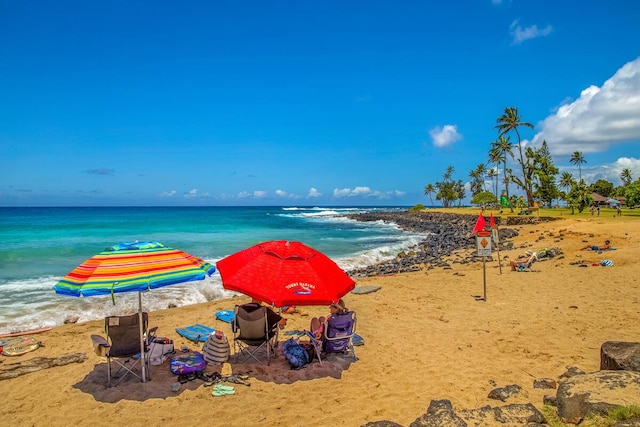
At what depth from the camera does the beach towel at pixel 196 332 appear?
790 cm

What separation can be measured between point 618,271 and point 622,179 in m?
100

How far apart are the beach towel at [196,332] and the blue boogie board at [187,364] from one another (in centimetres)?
140

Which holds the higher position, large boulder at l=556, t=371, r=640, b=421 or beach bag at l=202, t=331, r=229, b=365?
large boulder at l=556, t=371, r=640, b=421

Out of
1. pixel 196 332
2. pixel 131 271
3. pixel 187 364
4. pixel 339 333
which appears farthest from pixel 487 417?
pixel 196 332

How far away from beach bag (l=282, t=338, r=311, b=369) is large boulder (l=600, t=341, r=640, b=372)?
4.41m

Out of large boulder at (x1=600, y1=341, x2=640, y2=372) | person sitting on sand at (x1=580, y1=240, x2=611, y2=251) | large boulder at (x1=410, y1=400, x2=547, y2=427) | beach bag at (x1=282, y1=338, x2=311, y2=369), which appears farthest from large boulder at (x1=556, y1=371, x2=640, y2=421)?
person sitting on sand at (x1=580, y1=240, x2=611, y2=251)

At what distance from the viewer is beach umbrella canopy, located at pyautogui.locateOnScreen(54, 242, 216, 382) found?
4840 mm

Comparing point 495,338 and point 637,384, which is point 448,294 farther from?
point 637,384

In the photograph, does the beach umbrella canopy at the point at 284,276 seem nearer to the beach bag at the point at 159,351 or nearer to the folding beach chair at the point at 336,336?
the folding beach chair at the point at 336,336

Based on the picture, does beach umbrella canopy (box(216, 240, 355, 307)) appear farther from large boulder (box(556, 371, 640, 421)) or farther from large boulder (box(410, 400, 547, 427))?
large boulder (box(556, 371, 640, 421))

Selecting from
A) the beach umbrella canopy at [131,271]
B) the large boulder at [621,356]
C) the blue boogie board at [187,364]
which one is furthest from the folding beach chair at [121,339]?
the large boulder at [621,356]

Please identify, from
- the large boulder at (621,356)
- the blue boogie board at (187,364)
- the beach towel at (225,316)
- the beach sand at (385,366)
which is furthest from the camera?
the beach towel at (225,316)

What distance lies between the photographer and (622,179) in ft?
297

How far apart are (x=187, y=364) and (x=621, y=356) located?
6.30 meters
